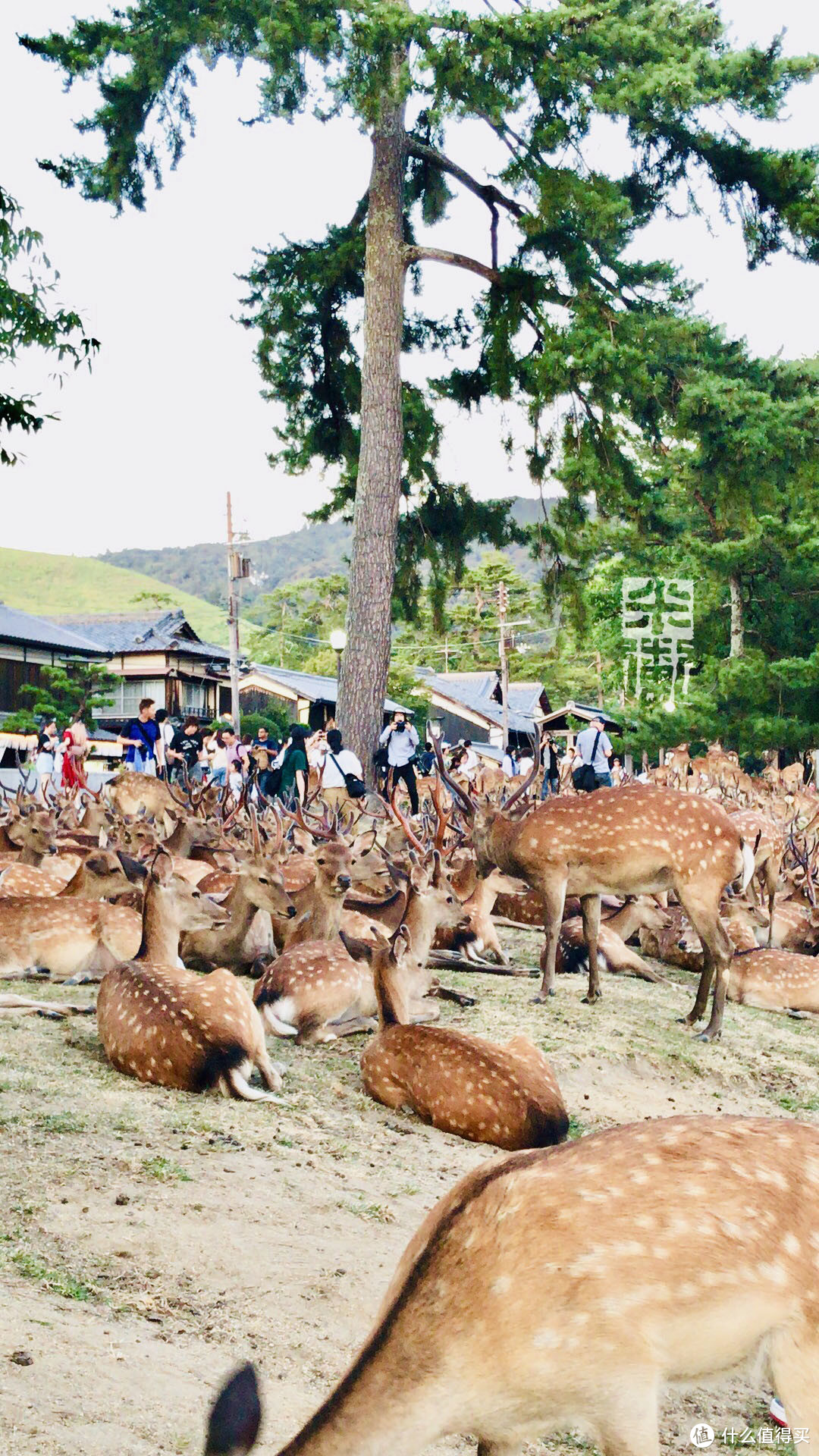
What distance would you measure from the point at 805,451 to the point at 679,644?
45.0 ft

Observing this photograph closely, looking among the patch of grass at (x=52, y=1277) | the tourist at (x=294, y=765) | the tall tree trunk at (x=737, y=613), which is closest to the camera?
the patch of grass at (x=52, y=1277)

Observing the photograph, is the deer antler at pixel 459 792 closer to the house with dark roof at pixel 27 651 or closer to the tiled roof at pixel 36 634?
the house with dark roof at pixel 27 651

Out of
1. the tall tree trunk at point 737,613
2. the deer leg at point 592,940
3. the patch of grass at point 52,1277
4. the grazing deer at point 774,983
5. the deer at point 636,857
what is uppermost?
the tall tree trunk at point 737,613

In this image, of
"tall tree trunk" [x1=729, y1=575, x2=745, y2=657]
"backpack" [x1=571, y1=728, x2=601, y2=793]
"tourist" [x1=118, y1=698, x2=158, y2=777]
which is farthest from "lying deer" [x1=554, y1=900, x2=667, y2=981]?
"tall tree trunk" [x1=729, y1=575, x2=745, y2=657]

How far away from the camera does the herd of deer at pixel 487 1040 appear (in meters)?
2.12

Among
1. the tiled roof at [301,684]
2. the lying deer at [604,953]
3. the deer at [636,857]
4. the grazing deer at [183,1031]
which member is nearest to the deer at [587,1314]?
the grazing deer at [183,1031]

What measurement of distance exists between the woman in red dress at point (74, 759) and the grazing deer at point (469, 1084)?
800 cm

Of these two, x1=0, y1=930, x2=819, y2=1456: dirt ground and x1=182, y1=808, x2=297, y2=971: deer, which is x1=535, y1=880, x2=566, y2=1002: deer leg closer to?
x1=0, y1=930, x2=819, y2=1456: dirt ground

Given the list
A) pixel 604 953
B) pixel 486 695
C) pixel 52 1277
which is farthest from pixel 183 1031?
pixel 486 695

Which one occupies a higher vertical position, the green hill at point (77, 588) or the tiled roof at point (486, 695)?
the green hill at point (77, 588)

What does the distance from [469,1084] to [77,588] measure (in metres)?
156

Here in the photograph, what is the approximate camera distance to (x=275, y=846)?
25.7ft

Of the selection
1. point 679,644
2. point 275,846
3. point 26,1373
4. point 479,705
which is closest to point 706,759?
point 679,644

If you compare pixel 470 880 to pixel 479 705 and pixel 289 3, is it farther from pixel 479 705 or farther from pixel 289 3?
pixel 479 705
